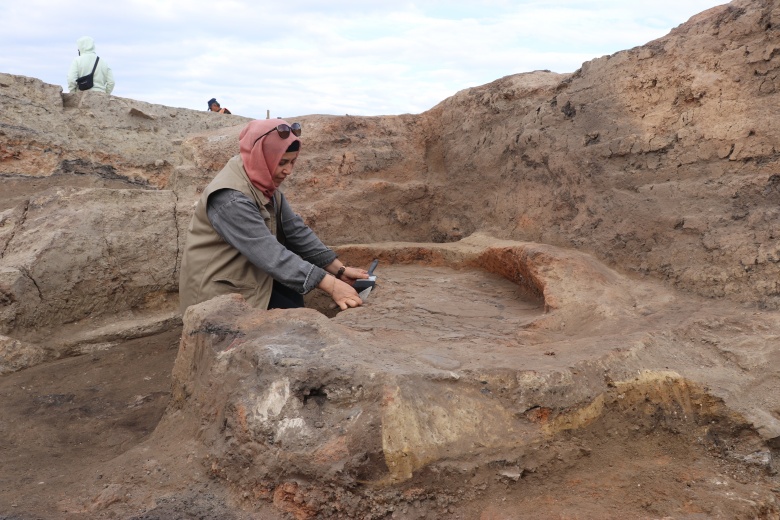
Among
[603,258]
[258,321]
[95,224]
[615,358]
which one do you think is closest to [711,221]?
[603,258]

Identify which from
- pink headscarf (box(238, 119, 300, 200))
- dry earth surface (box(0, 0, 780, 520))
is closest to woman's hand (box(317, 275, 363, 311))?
dry earth surface (box(0, 0, 780, 520))

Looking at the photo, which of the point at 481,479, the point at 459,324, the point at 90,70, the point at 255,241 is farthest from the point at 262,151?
the point at 90,70

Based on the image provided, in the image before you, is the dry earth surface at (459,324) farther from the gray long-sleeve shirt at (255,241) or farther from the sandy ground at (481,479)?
the gray long-sleeve shirt at (255,241)

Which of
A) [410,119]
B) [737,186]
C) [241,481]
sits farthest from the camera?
[410,119]

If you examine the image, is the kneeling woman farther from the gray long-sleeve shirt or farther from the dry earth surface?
the dry earth surface

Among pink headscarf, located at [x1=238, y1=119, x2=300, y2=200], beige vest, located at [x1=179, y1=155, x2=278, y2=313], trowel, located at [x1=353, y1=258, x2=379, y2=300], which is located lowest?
trowel, located at [x1=353, y1=258, x2=379, y2=300]

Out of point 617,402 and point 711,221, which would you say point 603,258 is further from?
point 617,402

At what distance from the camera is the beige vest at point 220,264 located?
2.98m

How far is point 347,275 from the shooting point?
10.8 feet

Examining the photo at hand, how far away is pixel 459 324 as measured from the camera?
2.68 m

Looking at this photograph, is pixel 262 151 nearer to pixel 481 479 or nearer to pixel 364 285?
pixel 364 285

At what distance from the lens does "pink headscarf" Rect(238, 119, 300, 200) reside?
120 inches

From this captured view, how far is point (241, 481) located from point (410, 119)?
2.83 meters

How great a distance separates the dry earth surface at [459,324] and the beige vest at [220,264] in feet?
1.35
